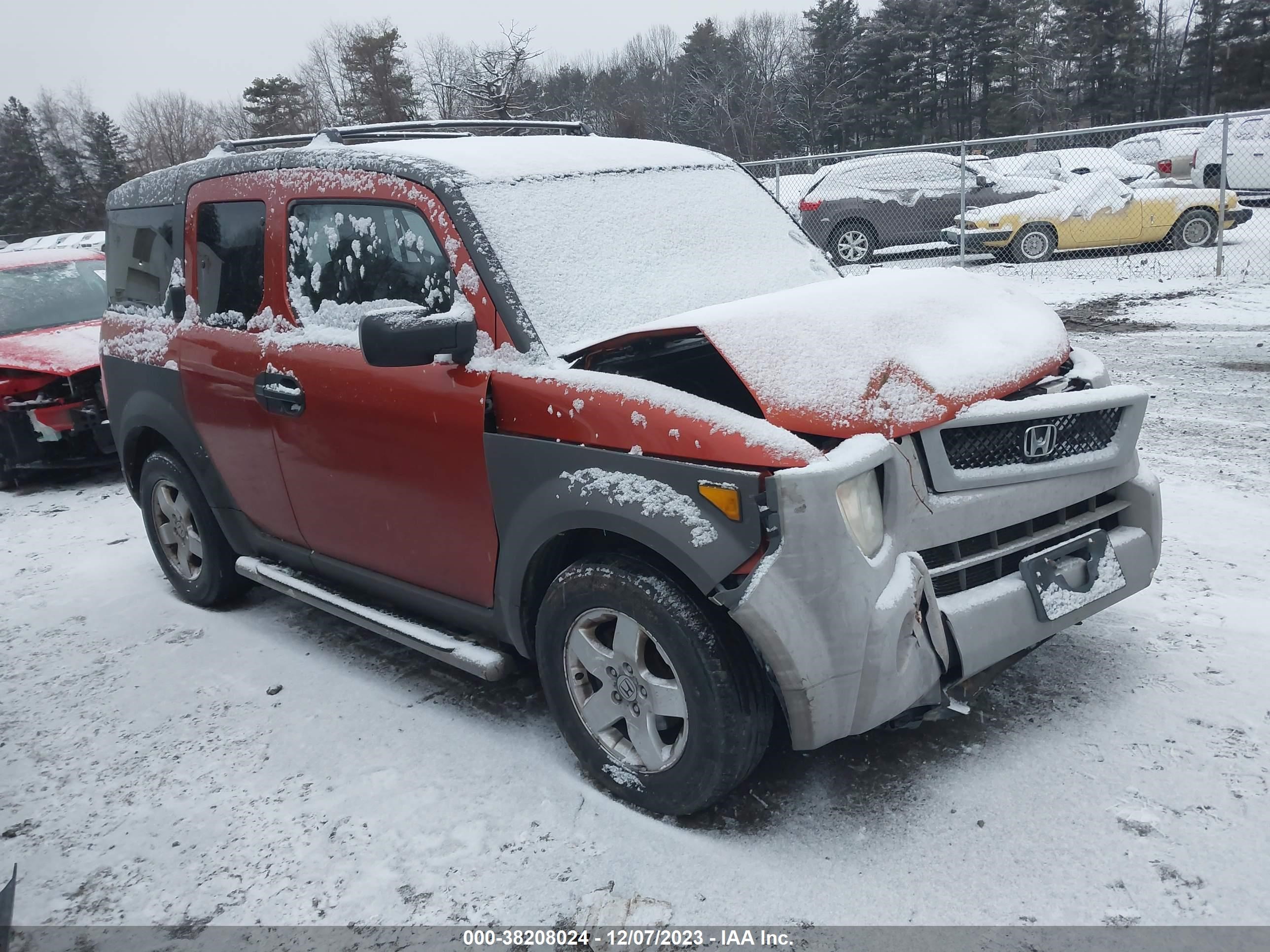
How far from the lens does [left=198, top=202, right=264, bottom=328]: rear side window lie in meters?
3.95

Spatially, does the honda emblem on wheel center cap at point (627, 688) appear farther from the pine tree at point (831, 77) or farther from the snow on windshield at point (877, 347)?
the pine tree at point (831, 77)

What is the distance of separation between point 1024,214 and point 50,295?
Result: 1179 centimetres

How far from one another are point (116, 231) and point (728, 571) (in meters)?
3.96

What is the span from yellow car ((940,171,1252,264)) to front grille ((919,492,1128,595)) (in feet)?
36.9

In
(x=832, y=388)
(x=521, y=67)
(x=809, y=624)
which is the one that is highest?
(x=521, y=67)

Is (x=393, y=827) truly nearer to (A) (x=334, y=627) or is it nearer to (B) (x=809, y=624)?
Result: (B) (x=809, y=624)

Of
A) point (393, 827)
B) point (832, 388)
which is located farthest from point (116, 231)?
point (832, 388)

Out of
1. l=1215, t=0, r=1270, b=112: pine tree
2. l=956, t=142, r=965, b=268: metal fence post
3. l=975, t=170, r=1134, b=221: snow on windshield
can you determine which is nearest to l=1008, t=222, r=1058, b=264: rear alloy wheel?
l=975, t=170, r=1134, b=221: snow on windshield

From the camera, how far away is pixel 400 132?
14.9 feet

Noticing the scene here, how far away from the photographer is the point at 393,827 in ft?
9.81

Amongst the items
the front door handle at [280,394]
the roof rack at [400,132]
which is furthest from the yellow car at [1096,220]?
the front door handle at [280,394]

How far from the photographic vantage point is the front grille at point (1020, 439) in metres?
2.72

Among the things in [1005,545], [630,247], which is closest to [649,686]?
[1005,545]

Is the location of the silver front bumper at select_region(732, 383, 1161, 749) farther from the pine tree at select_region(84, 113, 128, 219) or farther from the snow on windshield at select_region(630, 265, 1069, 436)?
the pine tree at select_region(84, 113, 128, 219)
